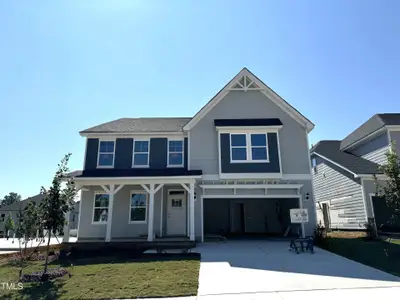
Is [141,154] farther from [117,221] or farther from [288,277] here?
[288,277]

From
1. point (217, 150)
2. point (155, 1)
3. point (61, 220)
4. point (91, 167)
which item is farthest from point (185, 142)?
point (61, 220)

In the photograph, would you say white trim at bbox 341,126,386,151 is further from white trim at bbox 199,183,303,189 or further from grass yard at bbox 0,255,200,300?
grass yard at bbox 0,255,200,300

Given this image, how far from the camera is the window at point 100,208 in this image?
14695 mm

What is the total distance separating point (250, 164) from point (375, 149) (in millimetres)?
9738

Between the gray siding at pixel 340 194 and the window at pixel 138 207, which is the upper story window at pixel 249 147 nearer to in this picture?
the window at pixel 138 207

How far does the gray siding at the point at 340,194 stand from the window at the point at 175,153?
420 inches

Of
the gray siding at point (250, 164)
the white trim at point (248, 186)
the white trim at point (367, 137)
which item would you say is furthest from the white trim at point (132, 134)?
the white trim at point (367, 137)

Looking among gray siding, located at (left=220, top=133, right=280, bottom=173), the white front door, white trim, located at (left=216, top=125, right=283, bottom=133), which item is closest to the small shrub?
the white front door

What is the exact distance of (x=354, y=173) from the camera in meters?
15.7

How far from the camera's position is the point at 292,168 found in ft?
48.1

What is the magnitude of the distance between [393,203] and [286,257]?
4301 millimetres

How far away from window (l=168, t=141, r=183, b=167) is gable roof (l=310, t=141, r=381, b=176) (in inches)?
410

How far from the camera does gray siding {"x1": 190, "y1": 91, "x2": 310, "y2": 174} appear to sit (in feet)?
48.2

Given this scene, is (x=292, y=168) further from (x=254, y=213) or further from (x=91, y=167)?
(x=91, y=167)
